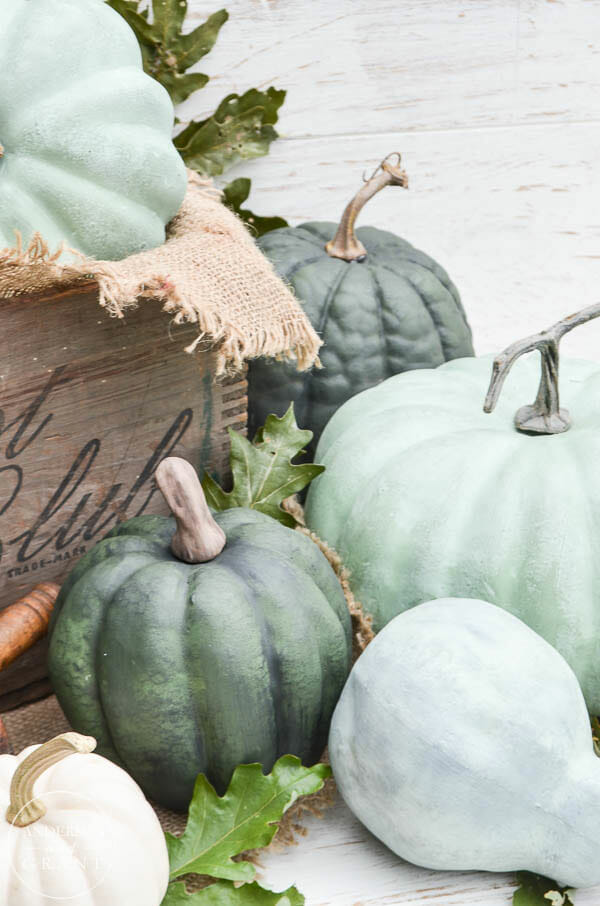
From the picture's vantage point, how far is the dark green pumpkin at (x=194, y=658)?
2.95 feet

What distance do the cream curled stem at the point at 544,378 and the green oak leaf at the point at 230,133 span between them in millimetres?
733

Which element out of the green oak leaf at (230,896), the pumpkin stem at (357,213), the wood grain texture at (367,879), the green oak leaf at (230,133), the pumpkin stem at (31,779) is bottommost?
the wood grain texture at (367,879)

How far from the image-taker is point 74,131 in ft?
3.46

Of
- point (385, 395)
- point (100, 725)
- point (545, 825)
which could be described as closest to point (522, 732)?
point (545, 825)

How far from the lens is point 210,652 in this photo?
90 cm

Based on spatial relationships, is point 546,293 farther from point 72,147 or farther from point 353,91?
point 72,147

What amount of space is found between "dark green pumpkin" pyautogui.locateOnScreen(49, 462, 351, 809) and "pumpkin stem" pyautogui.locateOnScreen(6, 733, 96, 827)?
0.16m

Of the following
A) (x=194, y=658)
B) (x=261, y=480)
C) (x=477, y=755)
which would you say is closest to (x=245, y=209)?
(x=261, y=480)

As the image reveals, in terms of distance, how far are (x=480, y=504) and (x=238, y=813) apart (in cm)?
41

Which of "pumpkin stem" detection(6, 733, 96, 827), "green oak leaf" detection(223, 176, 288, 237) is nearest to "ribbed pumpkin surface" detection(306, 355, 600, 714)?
"pumpkin stem" detection(6, 733, 96, 827)

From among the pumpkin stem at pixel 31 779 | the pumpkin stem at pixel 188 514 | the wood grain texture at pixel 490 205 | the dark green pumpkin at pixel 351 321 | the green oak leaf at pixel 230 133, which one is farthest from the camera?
the wood grain texture at pixel 490 205

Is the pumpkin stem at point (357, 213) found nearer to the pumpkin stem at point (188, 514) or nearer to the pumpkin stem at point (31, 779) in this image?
the pumpkin stem at point (188, 514)

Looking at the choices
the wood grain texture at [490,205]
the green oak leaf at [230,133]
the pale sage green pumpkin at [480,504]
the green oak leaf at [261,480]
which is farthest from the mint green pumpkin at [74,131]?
the wood grain texture at [490,205]

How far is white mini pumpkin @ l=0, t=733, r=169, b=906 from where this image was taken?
72 cm
